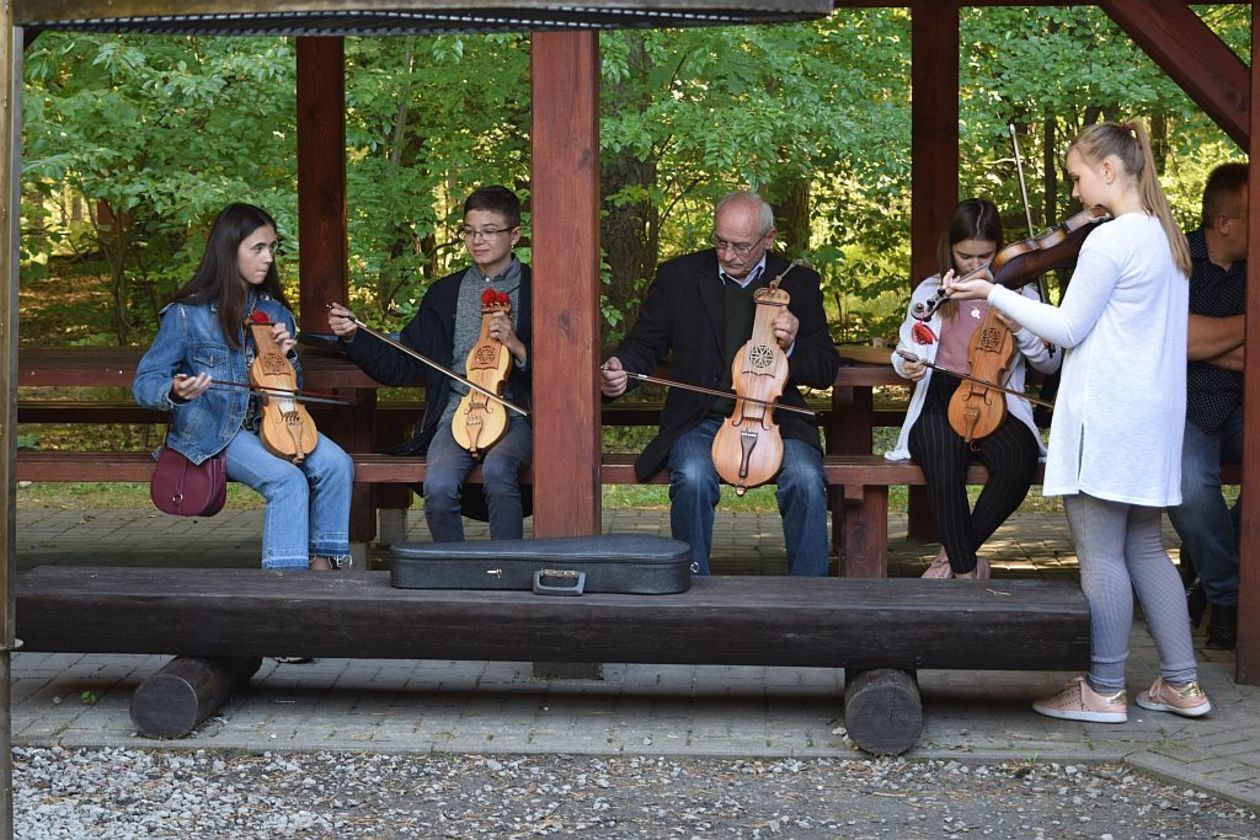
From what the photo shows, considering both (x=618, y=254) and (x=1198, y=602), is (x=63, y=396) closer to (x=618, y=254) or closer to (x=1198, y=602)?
(x=618, y=254)

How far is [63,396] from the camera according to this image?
1475 cm

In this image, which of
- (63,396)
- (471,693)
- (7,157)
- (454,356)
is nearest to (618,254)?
Answer: (63,396)

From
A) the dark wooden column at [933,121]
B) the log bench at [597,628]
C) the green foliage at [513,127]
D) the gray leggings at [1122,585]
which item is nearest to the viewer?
the log bench at [597,628]

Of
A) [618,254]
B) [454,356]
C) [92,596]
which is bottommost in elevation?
[92,596]

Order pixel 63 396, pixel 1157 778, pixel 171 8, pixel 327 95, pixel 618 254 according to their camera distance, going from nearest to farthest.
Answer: pixel 171 8
pixel 1157 778
pixel 327 95
pixel 618 254
pixel 63 396

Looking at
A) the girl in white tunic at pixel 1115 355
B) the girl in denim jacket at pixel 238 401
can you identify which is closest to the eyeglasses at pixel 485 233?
the girl in denim jacket at pixel 238 401

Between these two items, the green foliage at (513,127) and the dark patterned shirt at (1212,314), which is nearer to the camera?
the dark patterned shirt at (1212,314)

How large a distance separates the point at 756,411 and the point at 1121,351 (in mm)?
1325

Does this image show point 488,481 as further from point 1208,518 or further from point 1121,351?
point 1208,518

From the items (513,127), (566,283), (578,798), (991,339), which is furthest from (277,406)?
(513,127)

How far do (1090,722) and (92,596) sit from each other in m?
2.84

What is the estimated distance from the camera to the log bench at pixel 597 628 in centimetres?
503

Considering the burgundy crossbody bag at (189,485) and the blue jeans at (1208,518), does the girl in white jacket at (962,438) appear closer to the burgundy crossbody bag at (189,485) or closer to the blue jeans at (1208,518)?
the blue jeans at (1208,518)

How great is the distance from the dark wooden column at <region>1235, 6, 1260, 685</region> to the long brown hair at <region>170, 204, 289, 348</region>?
9.90 ft
